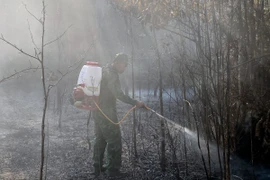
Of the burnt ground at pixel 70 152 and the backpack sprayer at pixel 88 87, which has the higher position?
the backpack sprayer at pixel 88 87

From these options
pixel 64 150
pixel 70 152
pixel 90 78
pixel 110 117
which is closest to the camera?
pixel 90 78

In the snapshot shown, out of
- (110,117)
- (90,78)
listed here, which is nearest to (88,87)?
(90,78)

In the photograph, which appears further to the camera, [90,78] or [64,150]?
[64,150]

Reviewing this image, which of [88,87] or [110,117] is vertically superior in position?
[88,87]

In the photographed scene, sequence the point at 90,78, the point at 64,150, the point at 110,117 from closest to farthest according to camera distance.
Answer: the point at 90,78 → the point at 110,117 → the point at 64,150

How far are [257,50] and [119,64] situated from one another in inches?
80.7

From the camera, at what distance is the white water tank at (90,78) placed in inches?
179

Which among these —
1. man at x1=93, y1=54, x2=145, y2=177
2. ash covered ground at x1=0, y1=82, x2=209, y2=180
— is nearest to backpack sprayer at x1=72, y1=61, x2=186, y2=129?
man at x1=93, y1=54, x2=145, y2=177

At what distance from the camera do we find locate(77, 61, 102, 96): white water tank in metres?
4.55

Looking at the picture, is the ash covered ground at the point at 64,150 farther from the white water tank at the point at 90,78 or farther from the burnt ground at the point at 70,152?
the white water tank at the point at 90,78

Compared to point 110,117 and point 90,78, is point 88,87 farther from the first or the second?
point 110,117

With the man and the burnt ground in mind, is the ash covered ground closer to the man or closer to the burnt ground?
the burnt ground

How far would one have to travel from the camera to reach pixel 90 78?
4.57 metres

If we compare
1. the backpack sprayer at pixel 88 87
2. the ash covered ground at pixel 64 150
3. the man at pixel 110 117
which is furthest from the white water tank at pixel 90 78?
the ash covered ground at pixel 64 150
